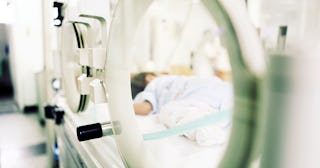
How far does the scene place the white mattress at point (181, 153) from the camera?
689 millimetres

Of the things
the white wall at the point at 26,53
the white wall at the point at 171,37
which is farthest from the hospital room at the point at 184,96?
the white wall at the point at 26,53

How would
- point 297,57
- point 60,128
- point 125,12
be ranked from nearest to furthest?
point 297,57, point 125,12, point 60,128

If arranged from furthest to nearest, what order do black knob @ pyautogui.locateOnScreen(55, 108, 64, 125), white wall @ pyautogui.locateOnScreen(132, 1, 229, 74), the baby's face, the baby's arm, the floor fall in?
white wall @ pyautogui.locateOnScreen(132, 1, 229, 74)
the baby's face
the floor
the baby's arm
black knob @ pyautogui.locateOnScreen(55, 108, 64, 125)

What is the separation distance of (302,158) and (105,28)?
586mm

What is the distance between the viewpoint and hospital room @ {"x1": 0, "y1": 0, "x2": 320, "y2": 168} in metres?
0.25

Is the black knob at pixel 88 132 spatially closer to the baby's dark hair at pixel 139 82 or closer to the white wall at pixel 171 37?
the baby's dark hair at pixel 139 82

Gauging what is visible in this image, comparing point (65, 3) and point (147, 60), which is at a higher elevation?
point (65, 3)

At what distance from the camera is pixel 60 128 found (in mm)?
1224

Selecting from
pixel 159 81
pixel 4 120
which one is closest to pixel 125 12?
pixel 159 81

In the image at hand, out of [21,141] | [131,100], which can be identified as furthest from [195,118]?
[21,141]

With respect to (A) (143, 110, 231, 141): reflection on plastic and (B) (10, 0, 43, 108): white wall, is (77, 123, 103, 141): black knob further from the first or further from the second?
(B) (10, 0, 43, 108): white wall

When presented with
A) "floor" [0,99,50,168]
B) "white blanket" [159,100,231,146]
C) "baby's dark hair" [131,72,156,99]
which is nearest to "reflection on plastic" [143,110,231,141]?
"white blanket" [159,100,231,146]

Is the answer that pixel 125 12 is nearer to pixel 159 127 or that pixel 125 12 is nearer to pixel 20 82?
pixel 159 127

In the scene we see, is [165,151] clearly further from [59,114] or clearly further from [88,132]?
[59,114]
